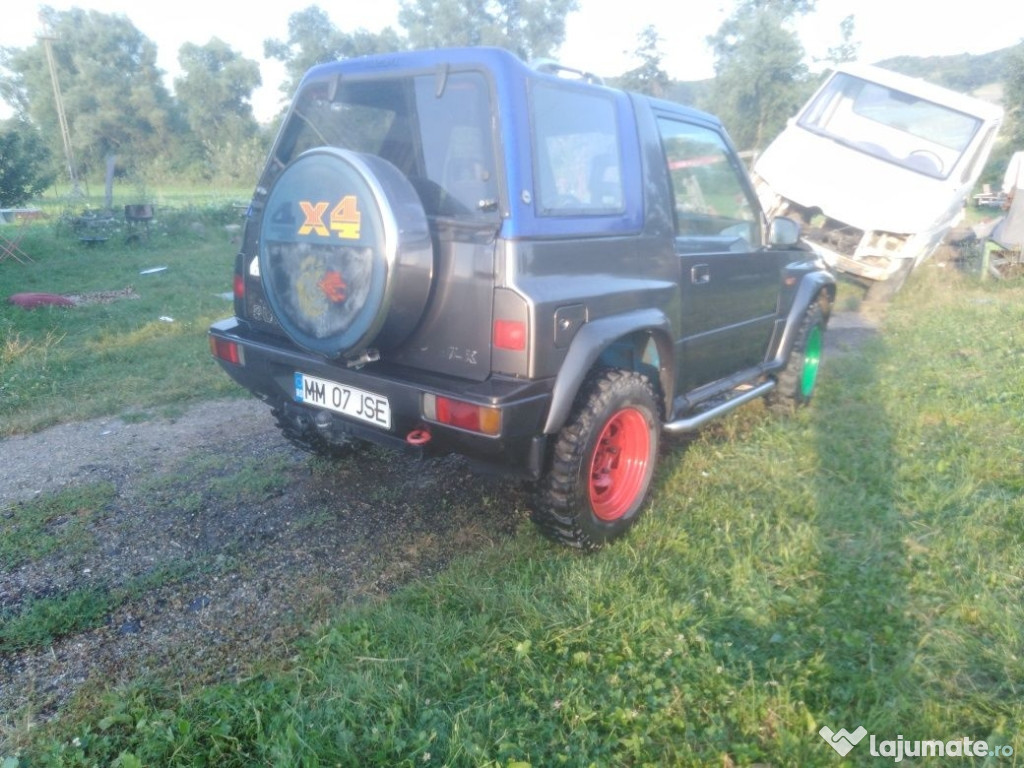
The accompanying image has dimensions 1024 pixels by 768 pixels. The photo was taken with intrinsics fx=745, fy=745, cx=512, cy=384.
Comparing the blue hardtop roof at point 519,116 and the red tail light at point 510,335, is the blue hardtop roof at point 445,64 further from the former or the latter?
the red tail light at point 510,335

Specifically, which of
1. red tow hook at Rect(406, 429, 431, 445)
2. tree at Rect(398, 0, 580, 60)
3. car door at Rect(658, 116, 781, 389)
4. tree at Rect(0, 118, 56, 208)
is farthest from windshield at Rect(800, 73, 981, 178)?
tree at Rect(398, 0, 580, 60)

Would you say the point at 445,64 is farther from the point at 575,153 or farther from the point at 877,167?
the point at 877,167

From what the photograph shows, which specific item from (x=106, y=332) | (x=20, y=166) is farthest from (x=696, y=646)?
(x=20, y=166)

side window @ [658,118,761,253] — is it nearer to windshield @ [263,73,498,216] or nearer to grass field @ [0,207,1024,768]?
windshield @ [263,73,498,216]

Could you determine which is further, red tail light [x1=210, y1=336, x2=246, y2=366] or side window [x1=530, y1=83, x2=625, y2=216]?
red tail light [x1=210, y1=336, x2=246, y2=366]

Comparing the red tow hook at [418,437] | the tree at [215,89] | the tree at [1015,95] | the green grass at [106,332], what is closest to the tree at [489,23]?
the tree at [215,89]

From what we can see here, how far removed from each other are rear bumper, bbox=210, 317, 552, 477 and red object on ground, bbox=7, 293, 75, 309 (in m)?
6.02

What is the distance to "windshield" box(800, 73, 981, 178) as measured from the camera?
28.2ft

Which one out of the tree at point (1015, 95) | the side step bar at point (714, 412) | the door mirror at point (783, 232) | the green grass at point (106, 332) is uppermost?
the tree at point (1015, 95)

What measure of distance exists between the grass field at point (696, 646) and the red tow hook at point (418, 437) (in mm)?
545

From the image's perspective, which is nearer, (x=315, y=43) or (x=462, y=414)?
(x=462, y=414)

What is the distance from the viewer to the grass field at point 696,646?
2.05 meters

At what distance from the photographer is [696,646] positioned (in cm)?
245

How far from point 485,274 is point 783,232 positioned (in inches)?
91.2
